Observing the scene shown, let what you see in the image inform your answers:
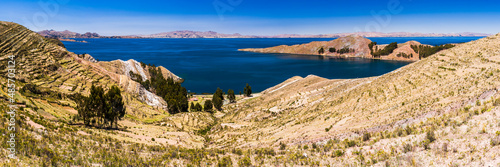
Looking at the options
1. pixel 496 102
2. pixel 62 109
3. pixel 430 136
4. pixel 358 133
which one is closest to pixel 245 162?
pixel 358 133

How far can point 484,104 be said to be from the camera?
55.0 feet

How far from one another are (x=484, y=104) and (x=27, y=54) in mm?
99667

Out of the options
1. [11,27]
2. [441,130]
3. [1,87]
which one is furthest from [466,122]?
A: [11,27]

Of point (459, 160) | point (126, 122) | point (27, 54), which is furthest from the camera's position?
point (27, 54)

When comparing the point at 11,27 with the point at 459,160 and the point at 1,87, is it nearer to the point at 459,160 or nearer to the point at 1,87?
the point at 1,87

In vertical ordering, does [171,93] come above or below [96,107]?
below

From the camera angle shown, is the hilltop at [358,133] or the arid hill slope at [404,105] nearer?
the hilltop at [358,133]

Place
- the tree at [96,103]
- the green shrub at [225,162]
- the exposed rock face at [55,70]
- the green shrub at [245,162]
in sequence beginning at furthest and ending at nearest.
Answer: the exposed rock face at [55,70] → the tree at [96,103] → the green shrub at [225,162] → the green shrub at [245,162]

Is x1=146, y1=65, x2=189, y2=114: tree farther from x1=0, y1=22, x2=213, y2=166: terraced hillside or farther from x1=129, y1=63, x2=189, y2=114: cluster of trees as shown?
x1=0, y1=22, x2=213, y2=166: terraced hillside

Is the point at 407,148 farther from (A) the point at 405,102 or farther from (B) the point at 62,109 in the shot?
(B) the point at 62,109

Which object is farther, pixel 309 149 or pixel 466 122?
pixel 309 149

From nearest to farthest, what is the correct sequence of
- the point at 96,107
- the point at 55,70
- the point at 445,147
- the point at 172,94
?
the point at 445,147 < the point at 96,107 < the point at 55,70 < the point at 172,94

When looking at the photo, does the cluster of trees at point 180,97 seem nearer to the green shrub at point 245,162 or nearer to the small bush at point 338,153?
the green shrub at point 245,162

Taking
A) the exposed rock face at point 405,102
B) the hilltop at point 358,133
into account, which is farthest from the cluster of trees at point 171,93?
the exposed rock face at point 405,102
